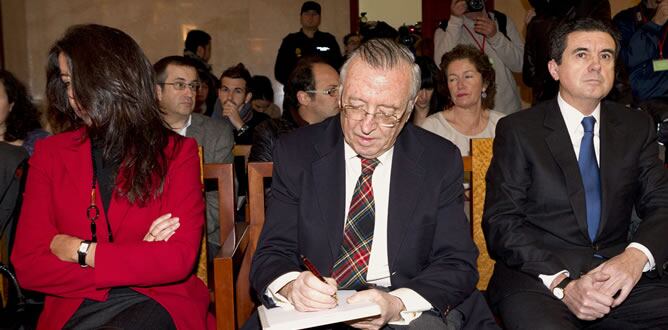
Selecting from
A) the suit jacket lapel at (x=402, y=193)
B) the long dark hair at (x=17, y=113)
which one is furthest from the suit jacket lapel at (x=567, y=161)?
the long dark hair at (x=17, y=113)

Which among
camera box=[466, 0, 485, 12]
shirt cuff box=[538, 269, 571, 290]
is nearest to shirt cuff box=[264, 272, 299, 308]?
shirt cuff box=[538, 269, 571, 290]

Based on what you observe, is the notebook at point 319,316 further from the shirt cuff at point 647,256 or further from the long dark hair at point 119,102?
the shirt cuff at point 647,256

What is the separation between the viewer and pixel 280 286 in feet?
6.05

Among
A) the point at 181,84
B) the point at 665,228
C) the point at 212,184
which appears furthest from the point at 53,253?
the point at 665,228

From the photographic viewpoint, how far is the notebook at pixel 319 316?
1.56 meters

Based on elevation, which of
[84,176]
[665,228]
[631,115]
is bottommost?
[665,228]

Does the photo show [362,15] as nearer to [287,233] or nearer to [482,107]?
[482,107]

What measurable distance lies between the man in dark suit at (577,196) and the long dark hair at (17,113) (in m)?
2.83

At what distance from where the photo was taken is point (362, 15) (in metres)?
8.42

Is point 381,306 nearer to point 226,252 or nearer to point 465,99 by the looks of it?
point 226,252

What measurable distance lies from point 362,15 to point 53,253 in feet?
22.8

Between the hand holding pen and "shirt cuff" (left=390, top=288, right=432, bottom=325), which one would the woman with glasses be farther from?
the hand holding pen

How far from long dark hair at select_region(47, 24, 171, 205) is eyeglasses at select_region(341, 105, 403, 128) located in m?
0.67

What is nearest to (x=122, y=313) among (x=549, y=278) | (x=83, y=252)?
(x=83, y=252)
